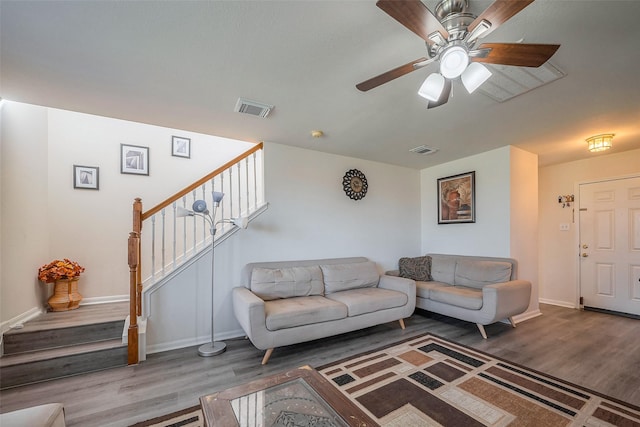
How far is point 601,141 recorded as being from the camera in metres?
3.30

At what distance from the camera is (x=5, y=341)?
2332mm

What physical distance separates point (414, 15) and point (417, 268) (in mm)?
3757

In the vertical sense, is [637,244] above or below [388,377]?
above

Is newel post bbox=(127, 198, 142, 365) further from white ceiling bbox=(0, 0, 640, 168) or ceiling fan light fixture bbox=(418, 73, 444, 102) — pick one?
ceiling fan light fixture bbox=(418, 73, 444, 102)

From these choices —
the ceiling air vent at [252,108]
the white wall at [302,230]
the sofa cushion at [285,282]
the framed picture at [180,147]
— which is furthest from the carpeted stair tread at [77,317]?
the ceiling air vent at [252,108]

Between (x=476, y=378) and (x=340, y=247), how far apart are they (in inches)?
89.8

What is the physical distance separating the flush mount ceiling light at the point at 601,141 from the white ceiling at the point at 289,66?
0.12 m

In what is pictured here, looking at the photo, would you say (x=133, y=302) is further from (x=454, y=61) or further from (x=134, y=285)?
(x=454, y=61)

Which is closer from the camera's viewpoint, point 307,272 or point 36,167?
point 36,167

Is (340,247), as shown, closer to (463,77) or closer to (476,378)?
(476,378)

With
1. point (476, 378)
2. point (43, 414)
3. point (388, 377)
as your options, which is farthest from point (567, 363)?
point (43, 414)

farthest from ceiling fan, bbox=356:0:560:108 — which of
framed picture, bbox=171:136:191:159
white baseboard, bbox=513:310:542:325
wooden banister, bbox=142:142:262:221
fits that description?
white baseboard, bbox=513:310:542:325

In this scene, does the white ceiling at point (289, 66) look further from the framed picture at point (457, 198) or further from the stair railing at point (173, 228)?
the framed picture at point (457, 198)

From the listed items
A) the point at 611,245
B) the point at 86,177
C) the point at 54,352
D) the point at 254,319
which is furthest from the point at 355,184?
the point at 611,245
